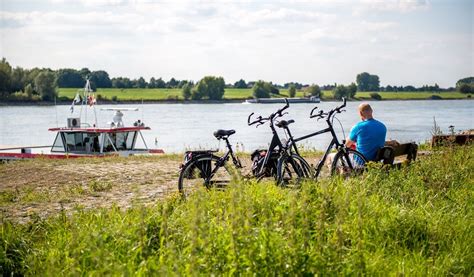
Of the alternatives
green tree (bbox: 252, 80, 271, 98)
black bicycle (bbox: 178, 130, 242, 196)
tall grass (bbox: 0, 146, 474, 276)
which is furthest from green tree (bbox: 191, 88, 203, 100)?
tall grass (bbox: 0, 146, 474, 276)

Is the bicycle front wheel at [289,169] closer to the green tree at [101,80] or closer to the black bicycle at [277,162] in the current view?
the black bicycle at [277,162]

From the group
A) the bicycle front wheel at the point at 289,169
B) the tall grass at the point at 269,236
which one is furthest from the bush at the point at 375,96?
the tall grass at the point at 269,236

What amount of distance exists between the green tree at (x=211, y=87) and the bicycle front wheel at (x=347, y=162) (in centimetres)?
7478

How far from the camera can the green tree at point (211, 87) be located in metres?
84.0

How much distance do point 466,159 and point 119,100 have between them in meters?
73.2

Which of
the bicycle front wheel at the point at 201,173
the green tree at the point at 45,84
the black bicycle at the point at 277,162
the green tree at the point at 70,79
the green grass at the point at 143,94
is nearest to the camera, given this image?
the bicycle front wheel at the point at 201,173

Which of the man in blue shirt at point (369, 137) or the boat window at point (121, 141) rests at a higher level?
the man in blue shirt at point (369, 137)

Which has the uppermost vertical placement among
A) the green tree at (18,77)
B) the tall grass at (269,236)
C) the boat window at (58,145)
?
the green tree at (18,77)

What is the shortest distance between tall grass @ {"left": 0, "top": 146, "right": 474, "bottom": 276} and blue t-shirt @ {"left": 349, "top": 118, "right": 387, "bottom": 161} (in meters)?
1.45

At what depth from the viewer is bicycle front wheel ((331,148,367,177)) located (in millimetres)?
8672

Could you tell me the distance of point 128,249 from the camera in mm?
5395

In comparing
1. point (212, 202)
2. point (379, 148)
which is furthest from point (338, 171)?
point (212, 202)

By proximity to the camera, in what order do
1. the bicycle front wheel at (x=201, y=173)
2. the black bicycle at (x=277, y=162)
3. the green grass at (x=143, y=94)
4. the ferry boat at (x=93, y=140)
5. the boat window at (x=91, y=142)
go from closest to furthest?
the bicycle front wheel at (x=201, y=173) → the black bicycle at (x=277, y=162) → the ferry boat at (x=93, y=140) → the boat window at (x=91, y=142) → the green grass at (x=143, y=94)

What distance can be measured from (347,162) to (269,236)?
4090 millimetres
